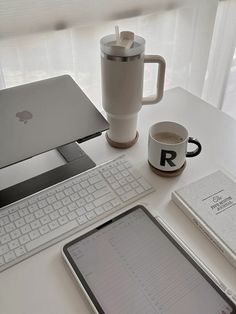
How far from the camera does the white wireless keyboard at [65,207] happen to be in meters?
0.58

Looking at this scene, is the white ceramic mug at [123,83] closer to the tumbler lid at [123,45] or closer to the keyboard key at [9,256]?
the tumbler lid at [123,45]

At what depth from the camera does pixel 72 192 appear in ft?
2.18

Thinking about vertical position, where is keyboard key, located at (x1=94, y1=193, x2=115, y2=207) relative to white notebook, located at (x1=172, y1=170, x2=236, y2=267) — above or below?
below

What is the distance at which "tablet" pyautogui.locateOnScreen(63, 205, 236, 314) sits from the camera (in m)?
0.47

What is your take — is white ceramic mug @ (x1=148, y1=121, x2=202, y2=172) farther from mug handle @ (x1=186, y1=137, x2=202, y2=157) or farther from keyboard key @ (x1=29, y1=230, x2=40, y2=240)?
keyboard key @ (x1=29, y1=230, x2=40, y2=240)

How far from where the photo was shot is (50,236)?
0.59 m

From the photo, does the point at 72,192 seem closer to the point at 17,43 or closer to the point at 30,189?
the point at 30,189

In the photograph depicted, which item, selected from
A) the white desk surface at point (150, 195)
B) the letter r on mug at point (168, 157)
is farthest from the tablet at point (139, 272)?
the letter r on mug at point (168, 157)

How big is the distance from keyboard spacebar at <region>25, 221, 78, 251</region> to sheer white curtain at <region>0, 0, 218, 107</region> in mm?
585

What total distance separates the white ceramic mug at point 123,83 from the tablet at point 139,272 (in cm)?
26

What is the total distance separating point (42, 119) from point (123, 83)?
0.19 metres

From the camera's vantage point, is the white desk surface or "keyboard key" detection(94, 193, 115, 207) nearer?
the white desk surface

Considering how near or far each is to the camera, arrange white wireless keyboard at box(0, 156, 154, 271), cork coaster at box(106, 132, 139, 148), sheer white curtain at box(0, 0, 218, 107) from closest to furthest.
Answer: white wireless keyboard at box(0, 156, 154, 271), cork coaster at box(106, 132, 139, 148), sheer white curtain at box(0, 0, 218, 107)

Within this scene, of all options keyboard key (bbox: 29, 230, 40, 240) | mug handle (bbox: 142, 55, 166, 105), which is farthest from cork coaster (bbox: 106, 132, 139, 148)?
keyboard key (bbox: 29, 230, 40, 240)
